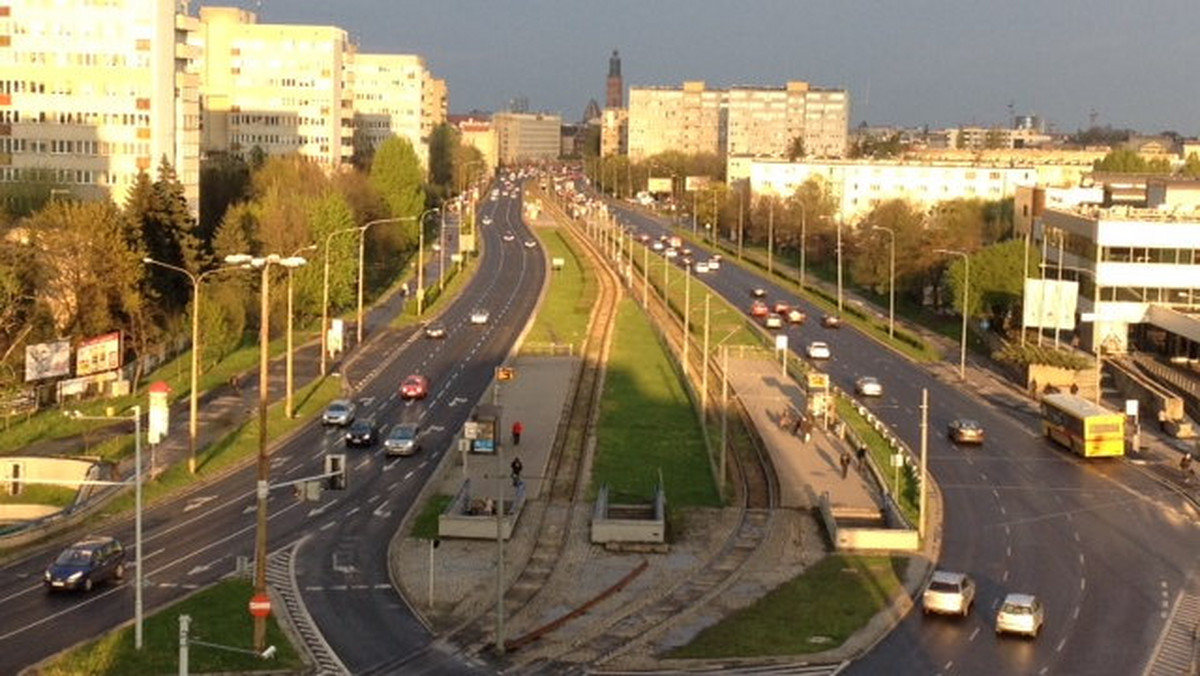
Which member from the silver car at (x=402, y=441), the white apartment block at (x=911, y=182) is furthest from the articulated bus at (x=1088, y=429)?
the white apartment block at (x=911, y=182)

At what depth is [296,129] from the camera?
6885 inches

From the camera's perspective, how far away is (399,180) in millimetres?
149000

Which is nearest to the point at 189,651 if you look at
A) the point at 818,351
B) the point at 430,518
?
the point at 430,518

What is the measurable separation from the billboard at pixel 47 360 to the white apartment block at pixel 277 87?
107 metres

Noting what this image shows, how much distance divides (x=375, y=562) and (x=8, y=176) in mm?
77290

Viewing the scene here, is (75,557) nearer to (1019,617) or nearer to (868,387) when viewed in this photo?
(1019,617)

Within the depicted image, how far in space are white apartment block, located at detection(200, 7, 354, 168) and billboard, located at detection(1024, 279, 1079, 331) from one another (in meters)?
106

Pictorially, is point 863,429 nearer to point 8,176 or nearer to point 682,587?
point 682,587

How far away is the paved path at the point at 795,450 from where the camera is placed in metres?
51.2

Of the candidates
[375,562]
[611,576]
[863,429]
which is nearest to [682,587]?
[611,576]

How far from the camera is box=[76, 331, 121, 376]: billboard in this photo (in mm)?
67625

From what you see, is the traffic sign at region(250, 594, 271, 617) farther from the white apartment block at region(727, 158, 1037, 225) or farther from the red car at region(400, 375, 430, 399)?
the white apartment block at region(727, 158, 1037, 225)

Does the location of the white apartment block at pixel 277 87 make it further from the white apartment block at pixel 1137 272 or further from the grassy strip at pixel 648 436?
the white apartment block at pixel 1137 272

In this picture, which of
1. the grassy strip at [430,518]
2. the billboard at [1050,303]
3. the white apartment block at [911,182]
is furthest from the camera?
the white apartment block at [911,182]
